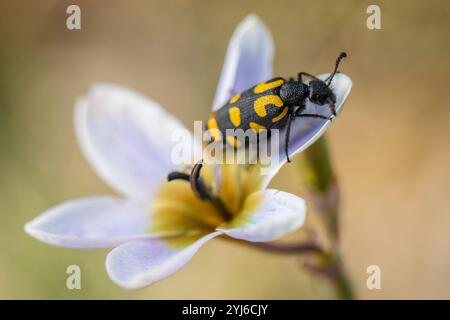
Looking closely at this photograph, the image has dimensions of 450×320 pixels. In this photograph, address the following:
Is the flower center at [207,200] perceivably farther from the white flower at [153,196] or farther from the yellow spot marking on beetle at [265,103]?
the yellow spot marking on beetle at [265,103]

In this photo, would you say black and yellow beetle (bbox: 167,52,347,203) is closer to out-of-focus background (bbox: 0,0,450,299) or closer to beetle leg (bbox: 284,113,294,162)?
beetle leg (bbox: 284,113,294,162)

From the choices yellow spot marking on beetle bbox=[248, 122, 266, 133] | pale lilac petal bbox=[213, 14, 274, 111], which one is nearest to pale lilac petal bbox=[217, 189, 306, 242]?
yellow spot marking on beetle bbox=[248, 122, 266, 133]

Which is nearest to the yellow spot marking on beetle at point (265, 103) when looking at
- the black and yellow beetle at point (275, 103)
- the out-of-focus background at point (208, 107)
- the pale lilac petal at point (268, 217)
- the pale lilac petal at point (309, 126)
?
the black and yellow beetle at point (275, 103)

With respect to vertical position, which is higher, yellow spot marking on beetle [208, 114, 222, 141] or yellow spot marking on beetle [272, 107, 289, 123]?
yellow spot marking on beetle [272, 107, 289, 123]

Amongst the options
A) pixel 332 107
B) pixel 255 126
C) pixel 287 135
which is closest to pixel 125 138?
pixel 255 126

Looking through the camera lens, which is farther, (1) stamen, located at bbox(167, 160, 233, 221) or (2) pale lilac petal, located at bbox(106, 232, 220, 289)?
(1) stamen, located at bbox(167, 160, 233, 221)

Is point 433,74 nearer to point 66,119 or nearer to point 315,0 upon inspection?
point 315,0

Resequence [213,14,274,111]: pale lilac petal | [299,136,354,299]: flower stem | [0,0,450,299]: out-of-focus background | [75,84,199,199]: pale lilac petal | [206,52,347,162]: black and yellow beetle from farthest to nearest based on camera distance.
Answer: [0,0,450,299]: out-of-focus background
[75,84,199,199]: pale lilac petal
[213,14,274,111]: pale lilac petal
[299,136,354,299]: flower stem
[206,52,347,162]: black and yellow beetle
